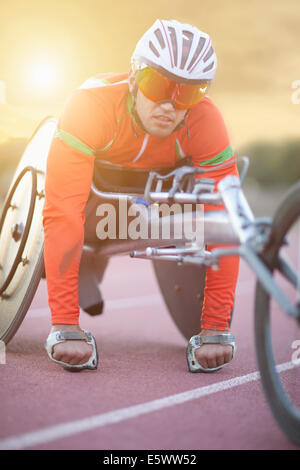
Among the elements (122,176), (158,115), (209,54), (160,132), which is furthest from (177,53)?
(122,176)

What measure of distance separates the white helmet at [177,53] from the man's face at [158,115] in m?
0.16

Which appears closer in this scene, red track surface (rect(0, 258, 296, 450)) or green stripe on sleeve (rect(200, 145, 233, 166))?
red track surface (rect(0, 258, 296, 450))

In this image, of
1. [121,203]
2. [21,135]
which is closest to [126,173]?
[121,203]

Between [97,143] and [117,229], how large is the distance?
2.25 ft

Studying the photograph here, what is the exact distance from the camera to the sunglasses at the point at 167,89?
3111 mm

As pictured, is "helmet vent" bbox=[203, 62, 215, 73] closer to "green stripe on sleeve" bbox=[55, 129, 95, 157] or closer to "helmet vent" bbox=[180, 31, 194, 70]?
"helmet vent" bbox=[180, 31, 194, 70]

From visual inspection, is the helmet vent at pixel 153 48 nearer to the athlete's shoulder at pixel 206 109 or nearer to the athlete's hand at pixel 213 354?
the athlete's shoulder at pixel 206 109

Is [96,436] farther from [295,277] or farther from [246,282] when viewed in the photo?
[246,282]

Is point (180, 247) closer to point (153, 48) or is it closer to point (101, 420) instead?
point (153, 48)

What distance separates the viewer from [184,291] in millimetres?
4191

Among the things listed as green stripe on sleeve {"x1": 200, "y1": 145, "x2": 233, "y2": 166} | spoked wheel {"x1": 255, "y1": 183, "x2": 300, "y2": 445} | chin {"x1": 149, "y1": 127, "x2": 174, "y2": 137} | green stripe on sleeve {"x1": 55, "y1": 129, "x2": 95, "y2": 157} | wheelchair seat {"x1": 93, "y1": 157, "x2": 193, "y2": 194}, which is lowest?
spoked wheel {"x1": 255, "y1": 183, "x2": 300, "y2": 445}

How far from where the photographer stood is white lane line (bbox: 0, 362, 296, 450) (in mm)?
2234

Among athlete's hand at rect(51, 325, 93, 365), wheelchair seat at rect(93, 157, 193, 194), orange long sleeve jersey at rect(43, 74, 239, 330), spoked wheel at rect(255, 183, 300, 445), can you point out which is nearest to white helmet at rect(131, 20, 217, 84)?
orange long sleeve jersey at rect(43, 74, 239, 330)

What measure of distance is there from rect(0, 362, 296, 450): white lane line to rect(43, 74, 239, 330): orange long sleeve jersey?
21.2 inches
